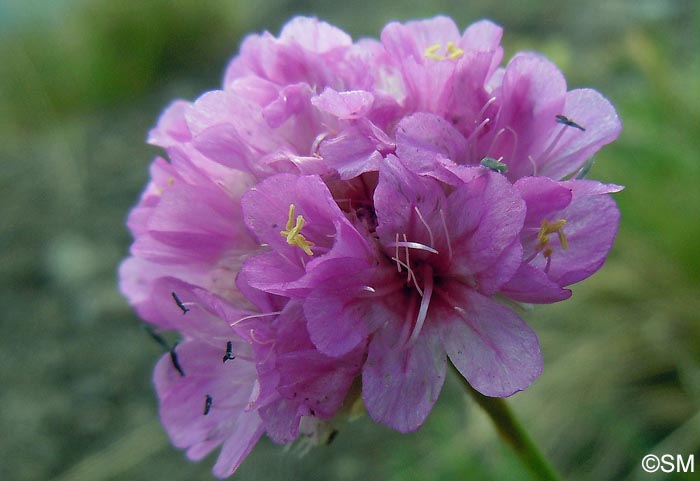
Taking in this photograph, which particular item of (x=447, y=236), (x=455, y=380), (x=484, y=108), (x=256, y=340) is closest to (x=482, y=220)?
(x=447, y=236)

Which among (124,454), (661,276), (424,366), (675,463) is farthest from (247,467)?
(424,366)

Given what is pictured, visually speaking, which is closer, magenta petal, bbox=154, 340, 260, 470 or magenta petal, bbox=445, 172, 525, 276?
magenta petal, bbox=445, 172, 525, 276

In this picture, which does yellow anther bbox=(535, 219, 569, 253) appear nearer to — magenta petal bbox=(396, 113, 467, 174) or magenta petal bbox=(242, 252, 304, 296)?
magenta petal bbox=(396, 113, 467, 174)

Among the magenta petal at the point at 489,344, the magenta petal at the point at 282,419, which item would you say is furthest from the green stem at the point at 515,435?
the magenta petal at the point at 282,419

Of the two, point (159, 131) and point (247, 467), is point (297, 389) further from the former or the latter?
point (247, 467)

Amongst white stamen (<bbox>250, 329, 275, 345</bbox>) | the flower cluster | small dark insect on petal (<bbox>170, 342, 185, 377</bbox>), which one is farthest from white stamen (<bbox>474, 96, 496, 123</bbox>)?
small dark insect on petal (<bbox>170, 342, 185, 377</bbox>)

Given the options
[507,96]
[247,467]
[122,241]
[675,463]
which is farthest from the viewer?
[122,241]
